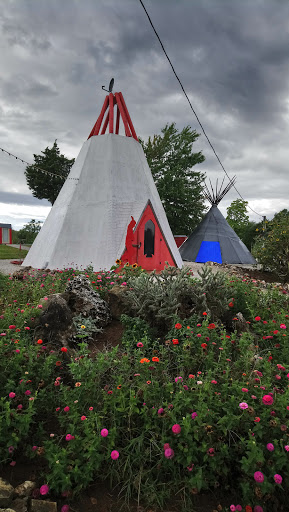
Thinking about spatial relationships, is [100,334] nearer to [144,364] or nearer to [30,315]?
[30,315]

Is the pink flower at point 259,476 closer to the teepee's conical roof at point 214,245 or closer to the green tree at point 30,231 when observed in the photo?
the teepee's conical roof at point 214,245

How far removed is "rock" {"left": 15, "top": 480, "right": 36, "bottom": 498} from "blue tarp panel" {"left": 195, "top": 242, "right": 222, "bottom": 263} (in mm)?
13832

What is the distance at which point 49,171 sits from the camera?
97.2ft

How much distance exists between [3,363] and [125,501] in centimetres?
131

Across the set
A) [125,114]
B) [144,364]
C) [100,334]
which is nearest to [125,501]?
[144,364]

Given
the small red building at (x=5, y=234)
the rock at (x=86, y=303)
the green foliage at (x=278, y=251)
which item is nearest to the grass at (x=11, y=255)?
the green foliage at (x=278, y=251)

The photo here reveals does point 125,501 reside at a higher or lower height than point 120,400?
lower

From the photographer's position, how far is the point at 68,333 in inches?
134

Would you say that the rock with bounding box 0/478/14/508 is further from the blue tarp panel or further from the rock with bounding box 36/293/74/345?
the blue tarp panel

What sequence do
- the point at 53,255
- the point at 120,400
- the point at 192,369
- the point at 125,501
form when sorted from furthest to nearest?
1. the point at 53,255
2. the point at 192,369
3. the point at 120,400
4. the point at 125,501

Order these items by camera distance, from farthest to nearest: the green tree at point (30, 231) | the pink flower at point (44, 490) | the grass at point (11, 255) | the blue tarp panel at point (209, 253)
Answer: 1. the green tree at point (30, 231)
2. the grass at point (11, 255)
3. the blue tarp panel at point (209, 253)
4. the pink flower at point (44, 490)

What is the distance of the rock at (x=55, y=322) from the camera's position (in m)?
3.28

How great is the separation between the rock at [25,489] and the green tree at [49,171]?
29.2 meters

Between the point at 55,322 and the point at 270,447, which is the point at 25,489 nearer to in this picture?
the point at 270,447
